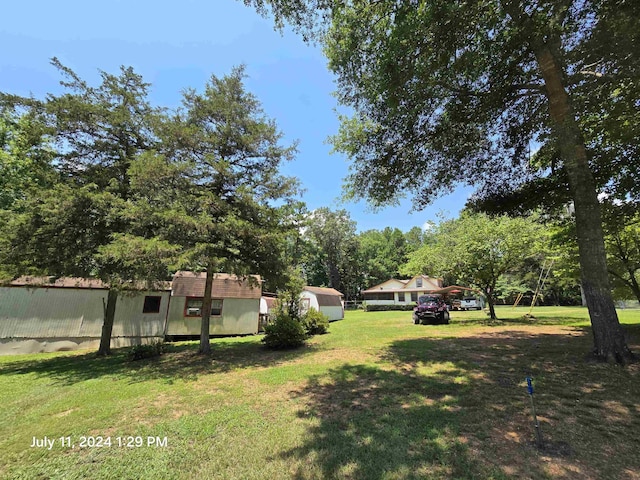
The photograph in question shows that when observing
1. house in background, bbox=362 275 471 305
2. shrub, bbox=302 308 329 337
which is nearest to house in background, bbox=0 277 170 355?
shrub, bbox=302 308 329 337

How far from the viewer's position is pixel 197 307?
1595 centimetres

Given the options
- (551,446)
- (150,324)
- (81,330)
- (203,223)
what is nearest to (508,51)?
(551,446)

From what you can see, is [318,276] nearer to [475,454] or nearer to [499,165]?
[499,165]

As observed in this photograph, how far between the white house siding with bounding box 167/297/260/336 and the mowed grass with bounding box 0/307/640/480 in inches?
248

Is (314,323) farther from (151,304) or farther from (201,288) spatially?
(151,304)

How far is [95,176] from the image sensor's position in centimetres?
1079

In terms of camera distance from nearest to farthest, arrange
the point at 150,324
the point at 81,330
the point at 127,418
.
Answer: the point at 127,418, the point at 81,330, the point at 150,324

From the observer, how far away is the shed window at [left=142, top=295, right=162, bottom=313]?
1440 cm

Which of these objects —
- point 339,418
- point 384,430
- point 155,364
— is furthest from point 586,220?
point 155,364

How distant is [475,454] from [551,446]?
37.4 inches

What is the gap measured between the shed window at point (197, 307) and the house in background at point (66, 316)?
4.15 ft

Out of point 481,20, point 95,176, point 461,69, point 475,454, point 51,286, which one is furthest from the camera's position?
point 51,286

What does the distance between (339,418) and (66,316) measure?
14321mm

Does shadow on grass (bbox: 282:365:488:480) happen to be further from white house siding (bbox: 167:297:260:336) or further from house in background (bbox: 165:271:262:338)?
white house siding (bbox: 167:297:260:336)
